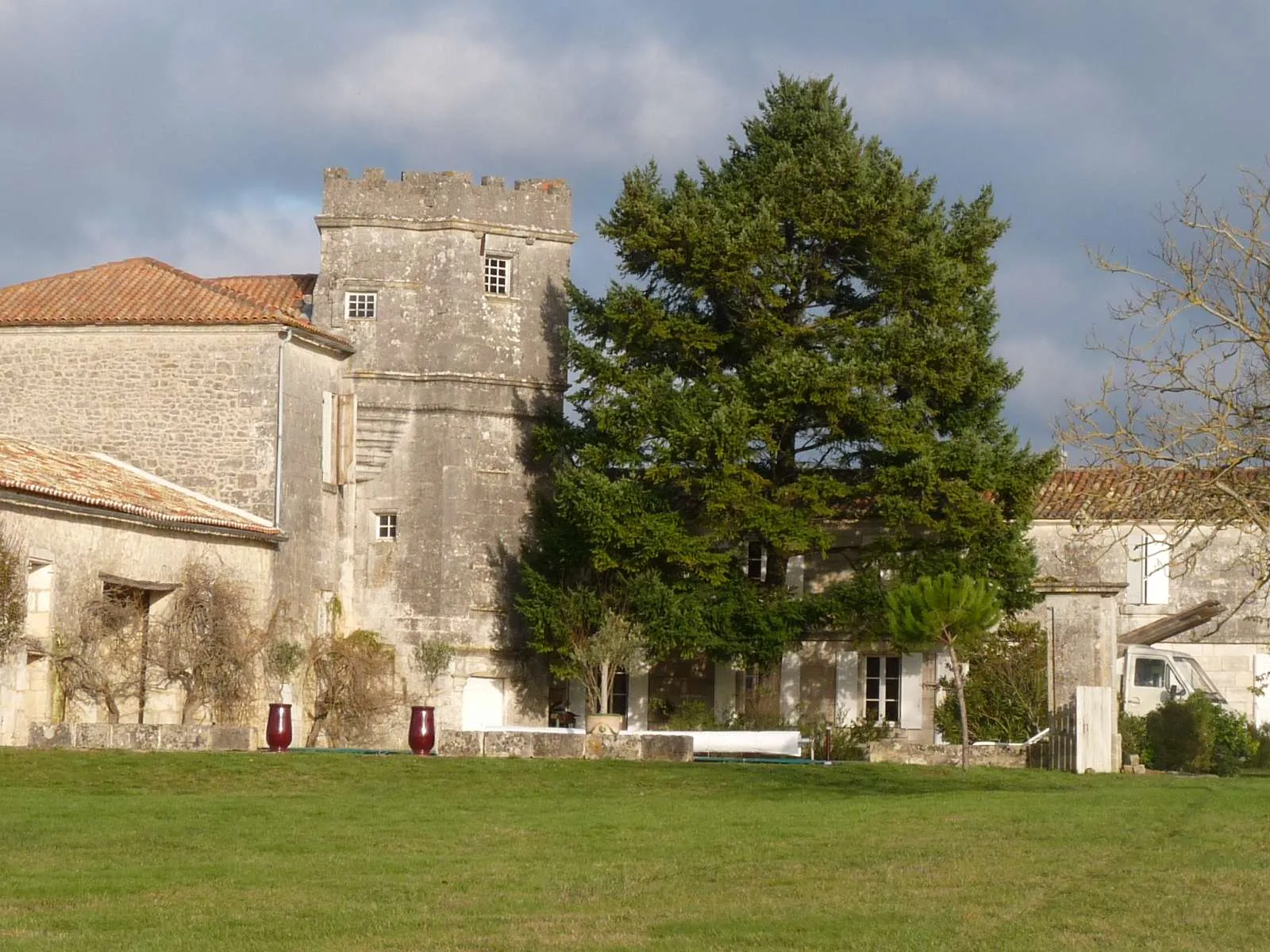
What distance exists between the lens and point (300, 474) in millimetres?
33438

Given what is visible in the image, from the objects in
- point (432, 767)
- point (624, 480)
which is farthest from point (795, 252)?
point (432, 767)

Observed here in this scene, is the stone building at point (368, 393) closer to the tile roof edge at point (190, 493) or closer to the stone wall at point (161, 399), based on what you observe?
the stone wall at point (161, 399)

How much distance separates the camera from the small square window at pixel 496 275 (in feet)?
117

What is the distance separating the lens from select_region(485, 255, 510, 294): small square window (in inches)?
1403

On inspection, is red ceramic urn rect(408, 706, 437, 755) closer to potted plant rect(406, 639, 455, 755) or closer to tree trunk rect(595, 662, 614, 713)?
potted plant rect(406, 639, 455, 755)

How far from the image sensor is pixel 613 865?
1303 cm

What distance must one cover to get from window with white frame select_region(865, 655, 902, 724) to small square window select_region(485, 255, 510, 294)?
32.7ft

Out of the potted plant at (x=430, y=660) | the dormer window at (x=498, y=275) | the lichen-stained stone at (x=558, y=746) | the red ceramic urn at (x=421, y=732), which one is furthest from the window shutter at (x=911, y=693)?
the red ceramic urn at (x=421, y=732)

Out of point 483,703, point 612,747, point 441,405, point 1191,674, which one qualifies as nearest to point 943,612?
point 612,747

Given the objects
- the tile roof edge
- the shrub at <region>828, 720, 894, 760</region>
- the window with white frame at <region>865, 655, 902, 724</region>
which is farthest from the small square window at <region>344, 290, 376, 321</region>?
the shrub at <region>828, 720, 894, 760</region>

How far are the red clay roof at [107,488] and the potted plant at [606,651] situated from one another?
5.90 meters

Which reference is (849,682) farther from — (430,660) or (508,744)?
(508,744)

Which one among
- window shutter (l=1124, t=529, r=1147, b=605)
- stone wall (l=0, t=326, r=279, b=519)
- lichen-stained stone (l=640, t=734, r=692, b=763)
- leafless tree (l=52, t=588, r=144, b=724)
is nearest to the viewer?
lichen-stained stone (l=640, t=734, r=692, b=763)

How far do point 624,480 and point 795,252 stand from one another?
17.4 ft
